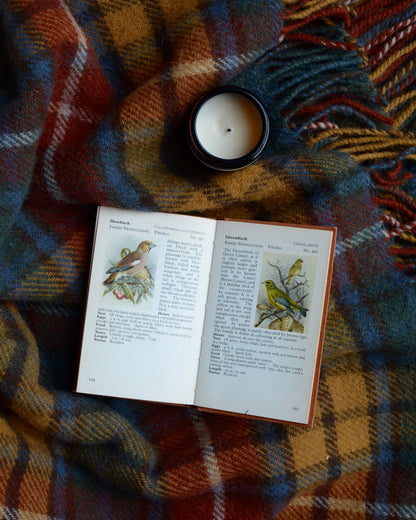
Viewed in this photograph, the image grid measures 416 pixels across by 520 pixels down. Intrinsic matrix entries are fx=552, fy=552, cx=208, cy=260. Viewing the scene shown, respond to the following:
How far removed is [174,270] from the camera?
0.85 m

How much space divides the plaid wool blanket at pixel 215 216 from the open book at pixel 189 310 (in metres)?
0.04

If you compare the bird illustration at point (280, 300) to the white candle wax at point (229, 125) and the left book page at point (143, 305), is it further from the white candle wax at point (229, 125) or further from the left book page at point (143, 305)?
the white candle wax at point (229, 125)

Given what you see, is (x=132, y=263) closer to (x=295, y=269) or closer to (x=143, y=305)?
Answer: (x=143, y=305)

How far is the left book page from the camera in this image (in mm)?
847

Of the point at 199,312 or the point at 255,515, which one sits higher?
the point at 199,312

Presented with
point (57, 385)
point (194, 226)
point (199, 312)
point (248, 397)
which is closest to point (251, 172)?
point (194, 226)

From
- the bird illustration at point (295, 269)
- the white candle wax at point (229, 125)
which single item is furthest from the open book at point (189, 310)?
the white candle wax at point (229, 125)

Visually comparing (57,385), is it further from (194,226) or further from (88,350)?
(194,226)

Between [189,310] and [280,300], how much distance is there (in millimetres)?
140

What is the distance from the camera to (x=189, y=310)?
849 mm

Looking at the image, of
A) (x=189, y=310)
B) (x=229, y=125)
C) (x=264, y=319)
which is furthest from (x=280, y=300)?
(x=229, y=125)

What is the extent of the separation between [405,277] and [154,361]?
0.41 metres

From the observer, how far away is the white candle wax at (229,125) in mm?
819

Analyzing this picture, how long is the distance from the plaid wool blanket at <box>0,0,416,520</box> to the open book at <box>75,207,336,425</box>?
0.13ft
